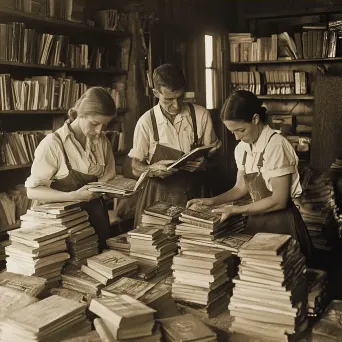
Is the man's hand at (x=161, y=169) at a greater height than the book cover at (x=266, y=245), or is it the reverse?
the man's hand at (x=161, y=169)

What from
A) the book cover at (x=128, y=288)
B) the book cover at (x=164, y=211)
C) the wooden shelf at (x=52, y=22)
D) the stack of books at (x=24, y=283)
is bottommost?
the stack of books at (x=24, y=283)

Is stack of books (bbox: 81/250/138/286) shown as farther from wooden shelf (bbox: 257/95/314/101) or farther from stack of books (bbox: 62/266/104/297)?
wooden shelf (bbox: 257/95/314/101)

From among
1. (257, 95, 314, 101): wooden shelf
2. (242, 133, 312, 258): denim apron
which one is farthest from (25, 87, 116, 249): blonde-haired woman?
(257, 95, 314, 101): wooden shelf

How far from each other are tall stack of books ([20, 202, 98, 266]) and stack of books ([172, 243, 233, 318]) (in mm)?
557

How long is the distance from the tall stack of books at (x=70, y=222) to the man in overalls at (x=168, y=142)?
877mm

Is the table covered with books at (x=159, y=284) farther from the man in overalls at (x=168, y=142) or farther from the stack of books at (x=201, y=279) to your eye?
the man in overalls at (x=168, y=142)

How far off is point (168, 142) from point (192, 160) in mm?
269

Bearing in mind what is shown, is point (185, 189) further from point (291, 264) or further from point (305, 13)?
point (305, 13)

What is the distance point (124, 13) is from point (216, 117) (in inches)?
79.8

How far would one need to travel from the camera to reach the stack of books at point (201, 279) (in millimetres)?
2066

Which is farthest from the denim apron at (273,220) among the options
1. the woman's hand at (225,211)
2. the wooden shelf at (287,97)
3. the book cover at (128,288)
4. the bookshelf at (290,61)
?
the wooden shelf at (287,97)

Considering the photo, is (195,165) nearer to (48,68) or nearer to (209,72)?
(48,68)

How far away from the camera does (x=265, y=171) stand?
8.46 feet

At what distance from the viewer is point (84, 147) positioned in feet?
9.43
